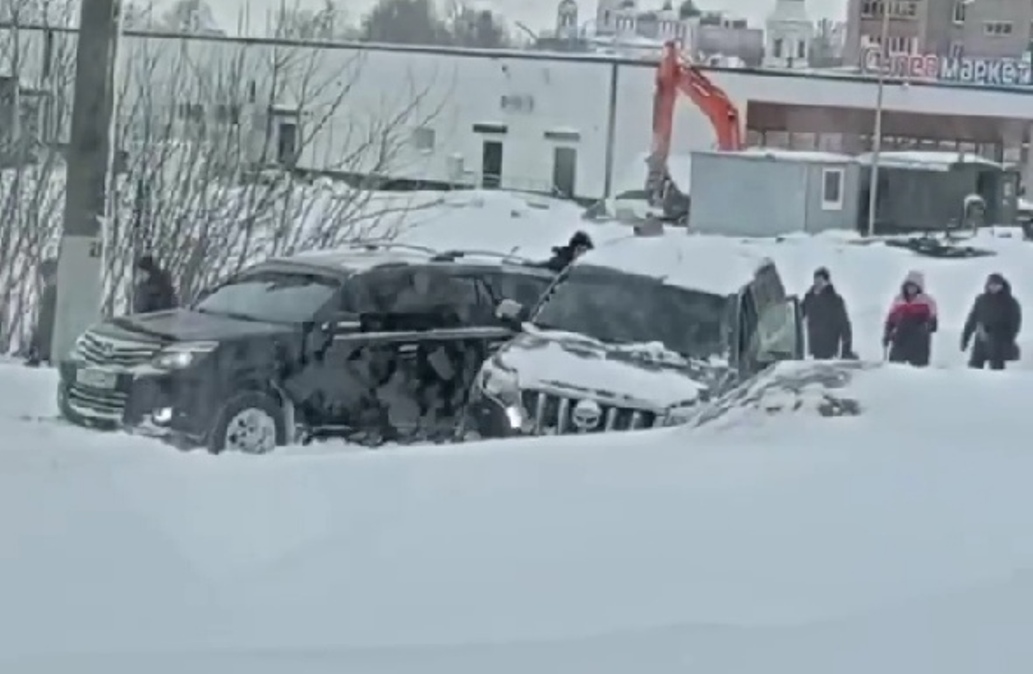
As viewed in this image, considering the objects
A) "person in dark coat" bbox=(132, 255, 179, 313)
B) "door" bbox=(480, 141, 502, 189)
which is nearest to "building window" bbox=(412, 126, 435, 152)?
"door" bbox=(480, 141, 502, 189)

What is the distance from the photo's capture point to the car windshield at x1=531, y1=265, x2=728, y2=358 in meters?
8.91

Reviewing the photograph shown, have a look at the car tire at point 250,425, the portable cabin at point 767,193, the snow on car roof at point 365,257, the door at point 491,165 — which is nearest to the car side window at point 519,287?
A: the snow on car roof at point 365,257

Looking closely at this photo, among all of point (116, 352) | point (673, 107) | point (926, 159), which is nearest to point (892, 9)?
point (673, 107)

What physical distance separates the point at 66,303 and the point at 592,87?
10378mm

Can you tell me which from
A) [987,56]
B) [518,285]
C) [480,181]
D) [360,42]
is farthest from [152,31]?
[987,56]

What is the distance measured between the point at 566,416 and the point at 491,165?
31.2 ft

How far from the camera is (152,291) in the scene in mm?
11297

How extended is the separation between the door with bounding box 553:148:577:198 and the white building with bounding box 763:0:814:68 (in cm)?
230

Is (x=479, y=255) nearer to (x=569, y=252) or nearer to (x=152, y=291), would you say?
(x=569, y=252)

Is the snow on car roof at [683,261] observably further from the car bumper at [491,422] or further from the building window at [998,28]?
the building window at [998,28]

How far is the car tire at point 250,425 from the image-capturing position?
333 inches

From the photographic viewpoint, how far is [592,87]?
1955 cm

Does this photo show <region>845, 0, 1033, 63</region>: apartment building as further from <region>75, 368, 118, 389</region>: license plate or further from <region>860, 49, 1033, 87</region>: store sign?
<region>75, 368, 118, 389</region>: license plate

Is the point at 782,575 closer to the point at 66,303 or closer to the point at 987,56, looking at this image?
the point at 66,303
